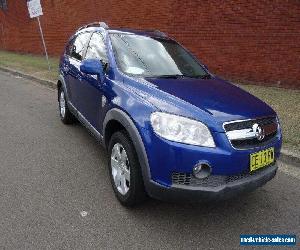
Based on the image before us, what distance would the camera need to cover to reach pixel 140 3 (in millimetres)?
11898

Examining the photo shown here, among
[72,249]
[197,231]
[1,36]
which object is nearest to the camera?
[72,249]

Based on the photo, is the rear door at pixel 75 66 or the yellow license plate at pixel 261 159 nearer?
the yellow license plate at pixel 261 159

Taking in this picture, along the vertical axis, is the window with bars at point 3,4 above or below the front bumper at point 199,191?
above

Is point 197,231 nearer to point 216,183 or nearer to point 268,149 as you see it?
point 216,183

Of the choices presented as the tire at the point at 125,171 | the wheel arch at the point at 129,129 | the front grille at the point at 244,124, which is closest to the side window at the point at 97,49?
the wheel arch at the point at 129,129

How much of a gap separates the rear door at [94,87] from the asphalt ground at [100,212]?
2.09ft

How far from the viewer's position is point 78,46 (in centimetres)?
550

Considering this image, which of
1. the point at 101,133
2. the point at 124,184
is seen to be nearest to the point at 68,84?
the point at 101,133

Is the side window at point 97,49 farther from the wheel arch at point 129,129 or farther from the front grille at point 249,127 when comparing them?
the front grille at point 249,127

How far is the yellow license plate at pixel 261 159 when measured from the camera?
3125 millimetres

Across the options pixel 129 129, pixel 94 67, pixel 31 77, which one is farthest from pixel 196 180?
pixel 31 77

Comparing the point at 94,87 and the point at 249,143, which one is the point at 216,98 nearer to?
the point at 249,143

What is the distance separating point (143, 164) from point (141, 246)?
670 mm

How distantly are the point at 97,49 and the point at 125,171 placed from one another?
5.98ft
